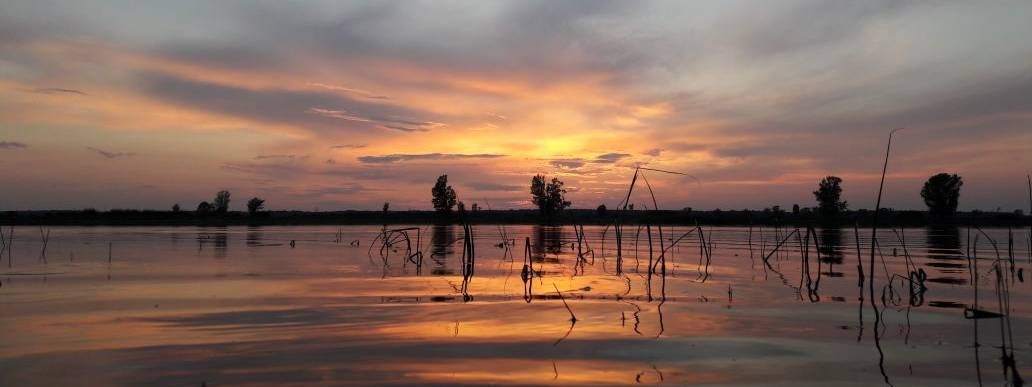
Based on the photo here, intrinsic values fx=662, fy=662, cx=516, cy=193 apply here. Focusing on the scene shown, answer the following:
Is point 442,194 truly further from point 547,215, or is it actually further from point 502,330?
point 502,330

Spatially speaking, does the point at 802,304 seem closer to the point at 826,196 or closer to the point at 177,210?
the point at 826,196

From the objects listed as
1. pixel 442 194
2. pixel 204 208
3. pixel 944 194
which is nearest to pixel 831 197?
pixel 944 194

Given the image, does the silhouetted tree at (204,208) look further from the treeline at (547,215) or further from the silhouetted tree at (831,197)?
the silhouetted tree at (831,197)

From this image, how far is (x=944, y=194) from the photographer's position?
358ft

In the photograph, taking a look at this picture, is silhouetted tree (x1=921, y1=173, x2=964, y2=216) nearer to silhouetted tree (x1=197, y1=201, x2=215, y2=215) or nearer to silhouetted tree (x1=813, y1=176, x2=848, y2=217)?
silhouetted tree (x1=813, y1=176, x2=848, y2=217)

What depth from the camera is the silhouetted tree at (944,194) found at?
109 meters

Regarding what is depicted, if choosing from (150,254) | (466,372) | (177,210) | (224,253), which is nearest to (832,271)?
(466,372)

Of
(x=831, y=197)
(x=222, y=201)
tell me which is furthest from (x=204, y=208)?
(x=831, y=197)

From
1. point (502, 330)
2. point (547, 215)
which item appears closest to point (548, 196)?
point (547, 215)

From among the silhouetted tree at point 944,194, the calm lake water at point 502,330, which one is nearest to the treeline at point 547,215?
the silhouetted tree at point 944,194

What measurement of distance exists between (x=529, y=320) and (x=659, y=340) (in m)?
2.19

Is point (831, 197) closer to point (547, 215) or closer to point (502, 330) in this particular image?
point (547, 215)

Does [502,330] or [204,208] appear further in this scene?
[204,208]

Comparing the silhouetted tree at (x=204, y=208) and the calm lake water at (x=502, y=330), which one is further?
the silhouetted tree at (x=204, y=208)
